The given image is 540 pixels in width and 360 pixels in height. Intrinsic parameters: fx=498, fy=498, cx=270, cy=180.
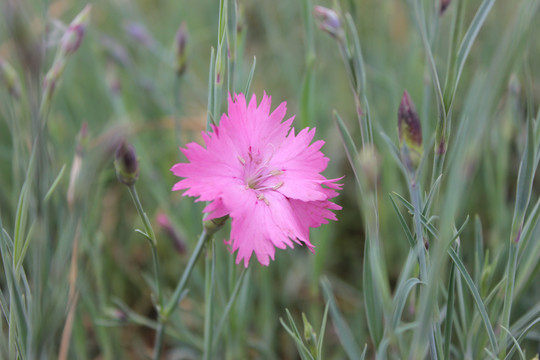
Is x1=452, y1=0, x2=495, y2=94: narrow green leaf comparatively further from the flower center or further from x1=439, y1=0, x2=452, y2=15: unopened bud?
the flower center

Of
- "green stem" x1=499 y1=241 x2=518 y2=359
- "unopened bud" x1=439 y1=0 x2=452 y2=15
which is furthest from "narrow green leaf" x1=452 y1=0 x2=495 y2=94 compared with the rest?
"green stem" x1=499 y1=241 x2=518 y2=359

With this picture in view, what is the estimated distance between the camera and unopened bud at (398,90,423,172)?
0.57m

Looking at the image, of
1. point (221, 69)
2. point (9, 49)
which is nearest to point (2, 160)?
point (9, 49)

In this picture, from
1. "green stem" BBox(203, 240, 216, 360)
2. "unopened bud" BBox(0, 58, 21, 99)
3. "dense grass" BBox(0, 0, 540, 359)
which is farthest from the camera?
"unopened bud" BBox(0, 58, 21, 99)

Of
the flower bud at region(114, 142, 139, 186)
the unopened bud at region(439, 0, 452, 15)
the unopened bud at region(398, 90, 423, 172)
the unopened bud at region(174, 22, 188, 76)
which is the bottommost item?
the flower bud at region(114, 142, 139, 186)

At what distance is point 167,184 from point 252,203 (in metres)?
0.67

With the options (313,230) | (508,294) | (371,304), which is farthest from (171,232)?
(508,294)

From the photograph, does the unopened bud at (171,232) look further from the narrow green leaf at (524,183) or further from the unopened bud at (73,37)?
the narrow green leaf at (524,183)

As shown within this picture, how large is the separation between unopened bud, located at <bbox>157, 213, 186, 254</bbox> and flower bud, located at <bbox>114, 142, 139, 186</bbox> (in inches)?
11.2

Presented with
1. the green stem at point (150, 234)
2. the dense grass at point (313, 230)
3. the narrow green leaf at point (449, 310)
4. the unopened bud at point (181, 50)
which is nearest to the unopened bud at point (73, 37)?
the dense grass at point (313, 230)

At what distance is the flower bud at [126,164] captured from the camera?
54 centimetres

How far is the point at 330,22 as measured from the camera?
58 centimetres

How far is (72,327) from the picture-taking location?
2.71 feet

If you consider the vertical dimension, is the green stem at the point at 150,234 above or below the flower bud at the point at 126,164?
below
